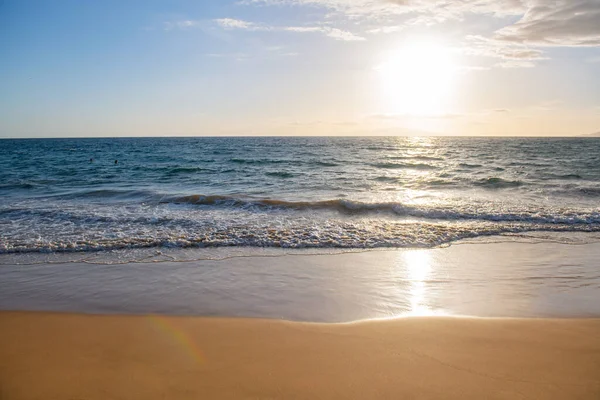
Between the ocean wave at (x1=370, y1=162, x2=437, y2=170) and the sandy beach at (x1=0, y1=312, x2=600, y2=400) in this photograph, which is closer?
the sandy beach at (x1=0, y1=312, x2=600, y2=400)

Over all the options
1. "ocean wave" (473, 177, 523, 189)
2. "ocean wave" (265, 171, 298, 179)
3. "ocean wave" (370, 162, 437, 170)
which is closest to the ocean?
"ocean wave" (473, 177, 523, 189)

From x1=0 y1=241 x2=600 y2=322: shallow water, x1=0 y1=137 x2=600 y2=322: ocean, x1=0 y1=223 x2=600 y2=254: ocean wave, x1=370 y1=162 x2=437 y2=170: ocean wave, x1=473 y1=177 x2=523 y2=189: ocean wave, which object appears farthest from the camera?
x1=370 y1=162 x2=437 y2=170: ocean wave

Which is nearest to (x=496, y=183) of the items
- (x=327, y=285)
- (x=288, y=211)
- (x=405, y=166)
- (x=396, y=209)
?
(x=396, y=209)

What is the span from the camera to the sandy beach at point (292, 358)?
10.9ft

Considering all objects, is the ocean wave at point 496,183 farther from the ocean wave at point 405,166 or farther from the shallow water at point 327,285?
the shallow water at point 327,285

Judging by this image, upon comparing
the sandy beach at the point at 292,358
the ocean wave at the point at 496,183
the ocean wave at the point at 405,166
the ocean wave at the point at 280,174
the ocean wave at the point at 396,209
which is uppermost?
the ocean wave at the point at 405,166

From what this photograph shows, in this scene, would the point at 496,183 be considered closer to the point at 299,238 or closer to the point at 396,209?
the point at 396,209

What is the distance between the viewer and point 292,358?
3.85 m

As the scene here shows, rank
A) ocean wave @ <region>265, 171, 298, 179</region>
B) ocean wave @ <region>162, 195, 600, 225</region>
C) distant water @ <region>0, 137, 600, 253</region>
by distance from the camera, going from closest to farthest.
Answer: distant water @ <region>0, 137, 600, 253</region>, ocean wave @ <region>162, 195, 600, 225</region>, ocean wave @ <region>265, 171, 298, 179</region>

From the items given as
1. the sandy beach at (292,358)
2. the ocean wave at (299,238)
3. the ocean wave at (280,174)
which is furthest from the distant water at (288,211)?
the sandy beach at (292,358)

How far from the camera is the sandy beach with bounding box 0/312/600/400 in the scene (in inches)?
130

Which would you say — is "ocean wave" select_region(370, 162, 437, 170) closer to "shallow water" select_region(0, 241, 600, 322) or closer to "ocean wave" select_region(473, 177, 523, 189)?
"ocean wave" select_region(473, 177, 523, 189)

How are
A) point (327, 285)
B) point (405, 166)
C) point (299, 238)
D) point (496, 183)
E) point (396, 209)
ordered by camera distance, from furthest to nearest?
point (405, 166)
point (496, 183)
point (396, 209)
point (299, 238)
point (327, 285)

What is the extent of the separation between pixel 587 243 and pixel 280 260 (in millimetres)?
7537
